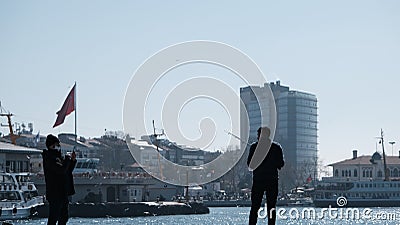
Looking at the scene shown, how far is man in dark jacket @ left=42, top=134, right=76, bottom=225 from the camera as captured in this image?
13148mm

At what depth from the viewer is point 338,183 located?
12938cm

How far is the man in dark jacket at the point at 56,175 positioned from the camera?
13148 mm

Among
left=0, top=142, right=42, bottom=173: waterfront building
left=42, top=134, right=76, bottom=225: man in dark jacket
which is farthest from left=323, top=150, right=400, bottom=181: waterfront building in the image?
left=42, top=134, right=76, bottom=225: man in dark jacket

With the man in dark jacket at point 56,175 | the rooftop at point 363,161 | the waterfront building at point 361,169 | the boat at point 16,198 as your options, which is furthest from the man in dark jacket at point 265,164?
the rooftop at point 363,161

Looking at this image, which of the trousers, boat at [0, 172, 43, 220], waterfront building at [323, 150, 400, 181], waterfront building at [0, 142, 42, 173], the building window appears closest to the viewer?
the trousers

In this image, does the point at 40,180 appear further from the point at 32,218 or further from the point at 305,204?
the point at 305,204

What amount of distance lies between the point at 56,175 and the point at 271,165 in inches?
130

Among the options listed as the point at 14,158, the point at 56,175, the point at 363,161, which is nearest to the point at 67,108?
the point at 14,158

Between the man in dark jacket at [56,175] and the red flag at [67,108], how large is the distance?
66194 mm

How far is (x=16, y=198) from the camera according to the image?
243ft

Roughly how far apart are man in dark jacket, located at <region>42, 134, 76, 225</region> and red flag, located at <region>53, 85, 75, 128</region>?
66194 mm

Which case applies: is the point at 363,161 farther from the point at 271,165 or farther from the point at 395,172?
the point at 271,165

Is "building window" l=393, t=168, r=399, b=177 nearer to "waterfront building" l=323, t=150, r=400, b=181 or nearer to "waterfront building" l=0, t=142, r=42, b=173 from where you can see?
"waterfront building" l=323, t=150, r=400, b=181

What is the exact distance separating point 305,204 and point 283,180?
28556 millimetres
